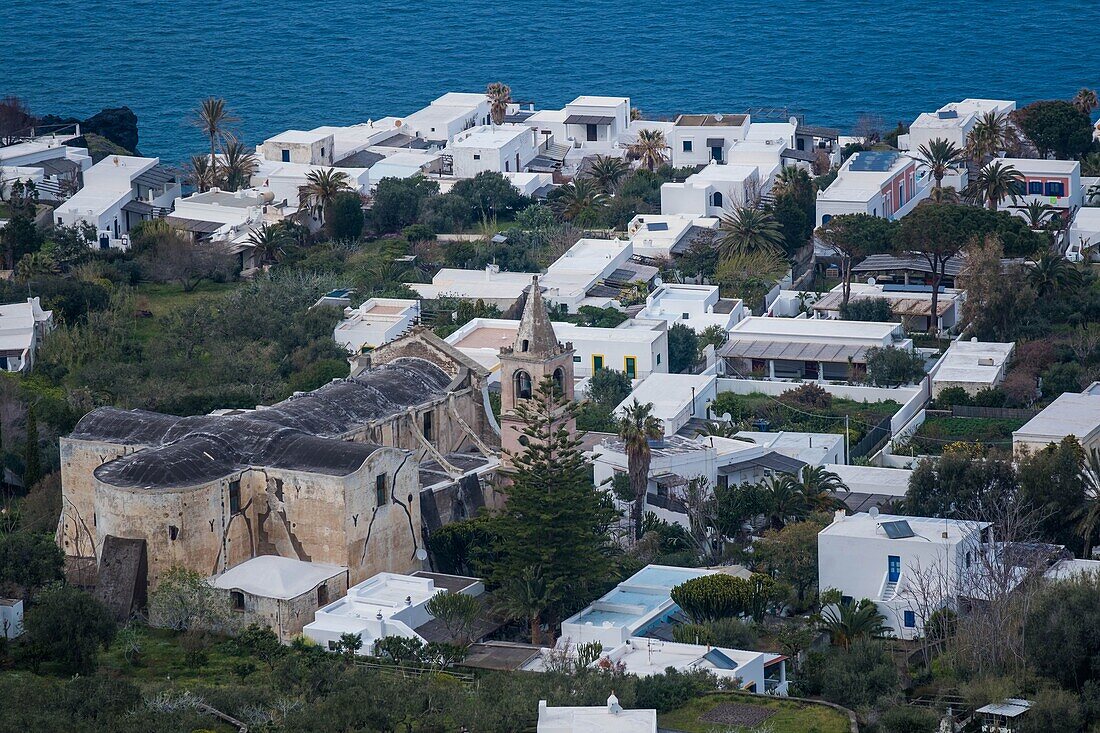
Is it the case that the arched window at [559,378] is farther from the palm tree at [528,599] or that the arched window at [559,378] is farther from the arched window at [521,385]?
the palm tree at [528,599]

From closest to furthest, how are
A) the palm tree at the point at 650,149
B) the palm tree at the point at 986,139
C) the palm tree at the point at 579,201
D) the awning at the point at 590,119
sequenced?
the palm tree at the point at 579,201 < the palm tree at the point at 986,139 < the palm tree at the point at 650,149 < the awning at the point at 590,119

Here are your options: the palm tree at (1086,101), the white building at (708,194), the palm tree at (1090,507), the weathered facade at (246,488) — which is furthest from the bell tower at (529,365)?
the palm tree at (1086,101)

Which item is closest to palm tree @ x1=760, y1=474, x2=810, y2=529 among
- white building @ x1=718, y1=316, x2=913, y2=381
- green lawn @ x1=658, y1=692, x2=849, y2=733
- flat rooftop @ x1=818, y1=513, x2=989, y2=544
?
flat rooftop @ x1=818, y1=513, x2=989, y2=544

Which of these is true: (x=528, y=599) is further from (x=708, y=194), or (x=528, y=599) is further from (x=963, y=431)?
(x=708, y=194)

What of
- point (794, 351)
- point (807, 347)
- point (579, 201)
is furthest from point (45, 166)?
point (807, 347)

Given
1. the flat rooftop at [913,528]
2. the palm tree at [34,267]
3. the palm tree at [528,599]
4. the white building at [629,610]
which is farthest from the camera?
the palm tree at [34,267]

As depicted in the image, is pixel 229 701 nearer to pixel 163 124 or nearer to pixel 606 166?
pixel 606 166
